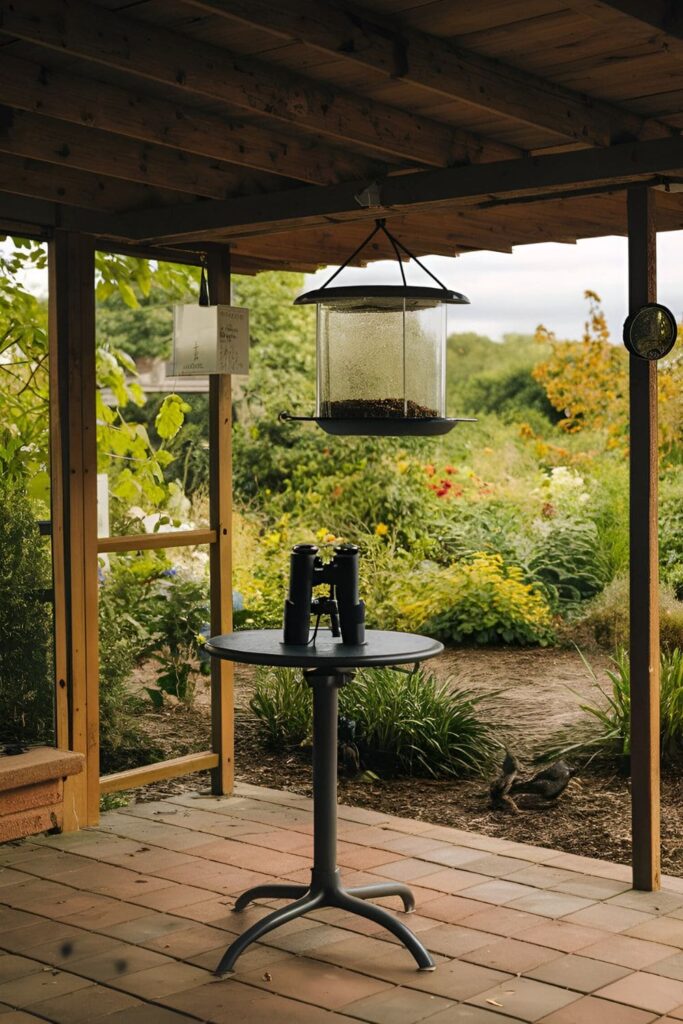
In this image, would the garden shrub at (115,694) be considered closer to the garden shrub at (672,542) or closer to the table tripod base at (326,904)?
the table tripod base at (326,904)

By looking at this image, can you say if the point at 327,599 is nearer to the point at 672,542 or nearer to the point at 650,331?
the point at 650,331

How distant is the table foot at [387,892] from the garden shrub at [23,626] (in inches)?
64.5

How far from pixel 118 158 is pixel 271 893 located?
2.48m

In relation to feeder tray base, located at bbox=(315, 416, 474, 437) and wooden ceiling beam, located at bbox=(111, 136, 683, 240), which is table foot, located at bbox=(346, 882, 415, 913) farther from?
wooden ceiling beam, located at bbox=(111, 136, 683, 240)

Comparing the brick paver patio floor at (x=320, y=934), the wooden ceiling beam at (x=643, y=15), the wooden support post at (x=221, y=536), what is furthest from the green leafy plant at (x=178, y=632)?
the wooden ceiling beam at (x=643, y=15)

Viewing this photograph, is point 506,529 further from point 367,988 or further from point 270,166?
point 367,988

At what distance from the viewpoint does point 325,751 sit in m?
3.79

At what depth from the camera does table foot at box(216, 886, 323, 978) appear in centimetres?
353

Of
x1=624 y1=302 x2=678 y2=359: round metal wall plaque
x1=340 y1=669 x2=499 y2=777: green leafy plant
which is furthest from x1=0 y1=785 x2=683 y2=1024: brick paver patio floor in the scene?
x1=624 y1=302 x2=678 y2=359: round metal wall plaque

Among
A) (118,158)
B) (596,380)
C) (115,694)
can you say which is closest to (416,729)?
(115,694)

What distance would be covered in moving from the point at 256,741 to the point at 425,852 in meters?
1.88

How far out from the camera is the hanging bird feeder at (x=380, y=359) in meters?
3.77

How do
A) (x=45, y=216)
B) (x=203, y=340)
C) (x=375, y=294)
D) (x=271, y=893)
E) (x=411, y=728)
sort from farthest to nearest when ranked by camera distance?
(x=411, y=728) → (x=203, y=340) → (x=45, y=216) → (x=271, y=893) → (x=375, y=294)

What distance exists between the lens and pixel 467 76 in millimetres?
3328
